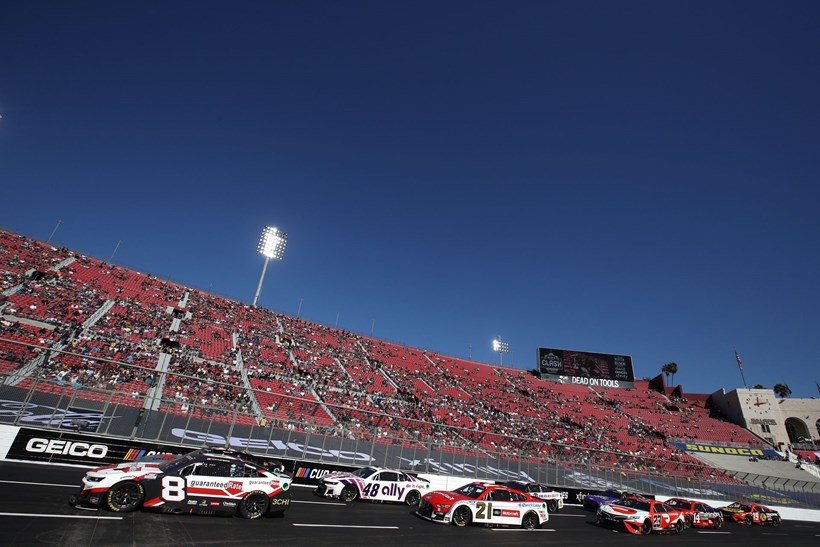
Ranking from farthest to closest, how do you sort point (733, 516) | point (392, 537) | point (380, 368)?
point (380, 368)
point (733, 516)
point (392, 537)

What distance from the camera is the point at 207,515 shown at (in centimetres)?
1097

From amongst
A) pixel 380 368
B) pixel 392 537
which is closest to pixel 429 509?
pixel 392 537

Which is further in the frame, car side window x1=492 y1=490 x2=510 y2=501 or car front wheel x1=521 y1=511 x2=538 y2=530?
car front wheel x1=521 y1=511 x2=538 y2=530

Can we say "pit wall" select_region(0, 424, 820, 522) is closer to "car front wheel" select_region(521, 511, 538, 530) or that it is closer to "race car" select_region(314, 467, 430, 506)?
"race car" select_region(314, 467, 430, 506)

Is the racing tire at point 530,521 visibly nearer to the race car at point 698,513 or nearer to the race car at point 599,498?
the race car at point 599,498

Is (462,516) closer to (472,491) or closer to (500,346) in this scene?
(472,491)

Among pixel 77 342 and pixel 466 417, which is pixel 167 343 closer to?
pixel 77 342

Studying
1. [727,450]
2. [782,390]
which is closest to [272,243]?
[727,450]

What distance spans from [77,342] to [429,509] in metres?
31.7

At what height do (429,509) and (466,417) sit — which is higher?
(466,417)

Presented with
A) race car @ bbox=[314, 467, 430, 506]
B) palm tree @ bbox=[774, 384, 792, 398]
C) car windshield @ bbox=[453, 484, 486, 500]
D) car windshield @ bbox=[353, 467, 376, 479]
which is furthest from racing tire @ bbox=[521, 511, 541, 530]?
palm tree @ bbox=[774, 384, 792, 398]

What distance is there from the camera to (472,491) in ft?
49.7

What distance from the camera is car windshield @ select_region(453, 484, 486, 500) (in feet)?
48.6

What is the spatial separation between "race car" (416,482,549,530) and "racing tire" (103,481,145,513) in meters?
9.26
